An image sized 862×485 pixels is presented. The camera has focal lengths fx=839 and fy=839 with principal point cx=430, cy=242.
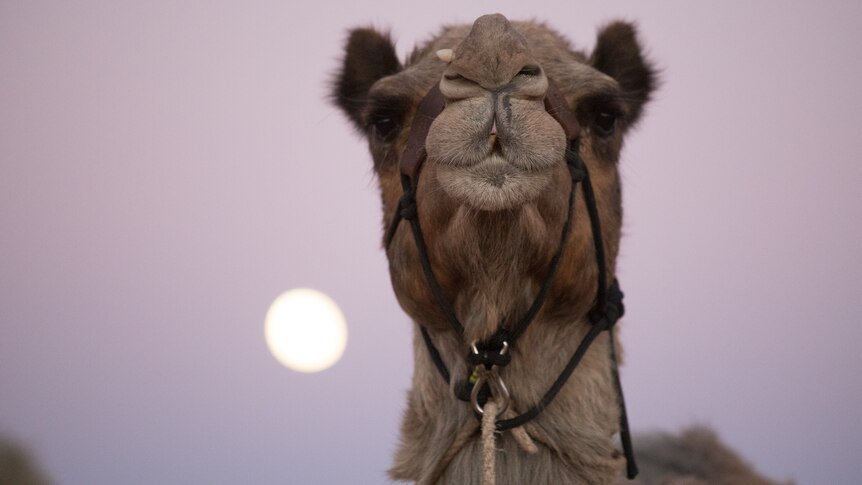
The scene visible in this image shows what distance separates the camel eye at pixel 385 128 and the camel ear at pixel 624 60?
1036mm

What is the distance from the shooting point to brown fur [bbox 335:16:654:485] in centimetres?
235

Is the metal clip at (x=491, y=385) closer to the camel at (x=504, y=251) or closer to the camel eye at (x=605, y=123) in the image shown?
the camel at (x=504, y=251)

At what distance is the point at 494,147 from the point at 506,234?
1.28 ft

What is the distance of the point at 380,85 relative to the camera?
3139 millimetres

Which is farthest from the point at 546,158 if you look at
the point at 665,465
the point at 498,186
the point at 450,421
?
the point at 665,465

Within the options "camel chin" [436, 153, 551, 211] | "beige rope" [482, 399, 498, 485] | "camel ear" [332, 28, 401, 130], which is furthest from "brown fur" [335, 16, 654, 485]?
"camel ear" [332, 28, 401, 130]

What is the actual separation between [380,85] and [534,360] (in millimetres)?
1163

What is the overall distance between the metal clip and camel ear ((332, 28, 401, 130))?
142 cm

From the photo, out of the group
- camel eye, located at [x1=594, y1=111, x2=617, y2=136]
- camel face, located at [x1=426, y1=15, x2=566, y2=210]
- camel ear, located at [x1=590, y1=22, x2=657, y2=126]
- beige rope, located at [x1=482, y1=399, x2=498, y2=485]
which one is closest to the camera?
camel face, located at [x1=426, y1=15, x2=566, y2=210]

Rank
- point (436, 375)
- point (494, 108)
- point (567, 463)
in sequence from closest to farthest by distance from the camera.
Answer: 1. point (494, 108)
2. point (567, 463)
3. point (436, 375)

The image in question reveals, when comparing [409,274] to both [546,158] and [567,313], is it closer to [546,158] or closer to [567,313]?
[567,313]

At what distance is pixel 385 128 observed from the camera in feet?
10.5

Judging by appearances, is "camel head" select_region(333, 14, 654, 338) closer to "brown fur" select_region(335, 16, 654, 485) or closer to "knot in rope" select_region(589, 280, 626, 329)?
"brown fur" select_region(335, 16, 654, 485)

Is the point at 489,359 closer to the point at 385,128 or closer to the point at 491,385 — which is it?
the point at 491,385
